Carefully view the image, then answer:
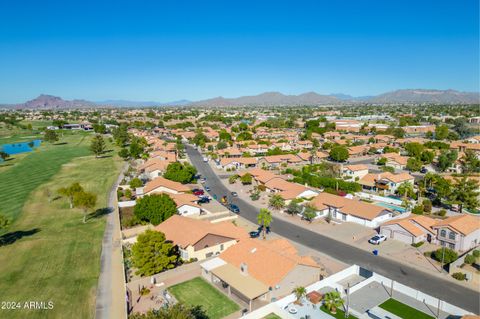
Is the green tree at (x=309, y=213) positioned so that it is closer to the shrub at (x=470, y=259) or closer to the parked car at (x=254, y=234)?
the parked car at (x=254, y=234)

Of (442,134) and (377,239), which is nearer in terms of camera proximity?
(377,239)

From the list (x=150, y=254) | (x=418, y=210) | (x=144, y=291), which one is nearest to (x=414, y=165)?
(x=418, y=210)

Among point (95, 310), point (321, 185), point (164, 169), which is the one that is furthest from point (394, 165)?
point (95, 310)

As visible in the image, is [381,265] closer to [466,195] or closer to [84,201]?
[466,195]

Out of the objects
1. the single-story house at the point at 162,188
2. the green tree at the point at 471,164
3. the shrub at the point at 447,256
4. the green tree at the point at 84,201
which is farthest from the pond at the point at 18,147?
the green tree at the point at 471,164

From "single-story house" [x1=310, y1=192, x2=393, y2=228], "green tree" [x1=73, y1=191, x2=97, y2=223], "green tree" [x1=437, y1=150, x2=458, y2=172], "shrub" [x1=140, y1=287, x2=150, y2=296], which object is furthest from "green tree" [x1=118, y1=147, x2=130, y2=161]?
"green tree" [x1=437, y1=150, x2=458, y2=172]

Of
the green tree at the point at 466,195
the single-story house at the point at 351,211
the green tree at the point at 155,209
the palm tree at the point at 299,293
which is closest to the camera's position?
the palm tree at the point at 299,293
